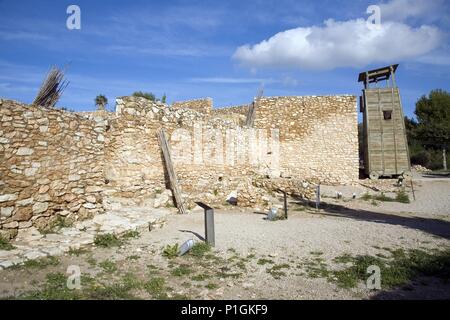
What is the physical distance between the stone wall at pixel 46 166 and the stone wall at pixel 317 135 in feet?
35.3

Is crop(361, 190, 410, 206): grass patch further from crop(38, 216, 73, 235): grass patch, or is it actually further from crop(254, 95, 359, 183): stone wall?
crop(38, 216, 73, 235): grass patch

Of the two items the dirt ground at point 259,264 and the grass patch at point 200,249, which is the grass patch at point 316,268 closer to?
the dirt ground at point 259,264

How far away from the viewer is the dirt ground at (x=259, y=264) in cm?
413

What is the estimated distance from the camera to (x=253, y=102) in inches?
681

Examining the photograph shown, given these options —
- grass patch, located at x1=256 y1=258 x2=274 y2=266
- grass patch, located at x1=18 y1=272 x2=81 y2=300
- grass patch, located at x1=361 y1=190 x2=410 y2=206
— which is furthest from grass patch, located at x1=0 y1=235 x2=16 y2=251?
grass patch, located at x1=361 y1=190 x2=410 y2=206

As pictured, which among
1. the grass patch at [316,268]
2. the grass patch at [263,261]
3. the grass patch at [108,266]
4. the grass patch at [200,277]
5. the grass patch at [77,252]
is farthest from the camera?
the grass patch at [77,252]

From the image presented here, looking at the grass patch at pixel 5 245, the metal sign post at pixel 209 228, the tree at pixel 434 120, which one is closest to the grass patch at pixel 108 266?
the grass patch at pixel 5 245

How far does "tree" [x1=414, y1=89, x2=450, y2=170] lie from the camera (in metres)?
32.5

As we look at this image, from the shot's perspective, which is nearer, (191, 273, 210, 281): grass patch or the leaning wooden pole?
(191, 273, 210, 281): grass patch

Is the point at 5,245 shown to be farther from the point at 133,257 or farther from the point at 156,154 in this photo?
the point at 156,154

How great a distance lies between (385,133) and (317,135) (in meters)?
3.60

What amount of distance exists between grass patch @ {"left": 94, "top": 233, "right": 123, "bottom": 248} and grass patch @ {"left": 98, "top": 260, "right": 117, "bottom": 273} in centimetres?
91

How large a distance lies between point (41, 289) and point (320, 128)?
14710 millimetres

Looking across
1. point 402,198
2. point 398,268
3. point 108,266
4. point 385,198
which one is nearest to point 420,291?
point 398,268
